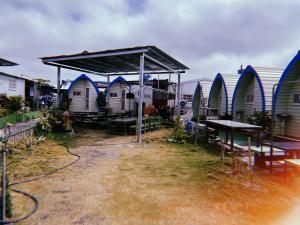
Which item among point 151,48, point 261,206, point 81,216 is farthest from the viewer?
point 151,48

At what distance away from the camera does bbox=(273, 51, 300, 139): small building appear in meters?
8.75

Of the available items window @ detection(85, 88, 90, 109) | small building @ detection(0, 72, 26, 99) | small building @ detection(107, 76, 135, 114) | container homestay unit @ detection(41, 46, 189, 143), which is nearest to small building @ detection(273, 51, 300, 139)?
container homestay unit @ detection(41, 46, 189, 143)

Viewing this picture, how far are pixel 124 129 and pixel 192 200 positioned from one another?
319 inches

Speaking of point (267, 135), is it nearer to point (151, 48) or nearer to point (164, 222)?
point (151, 48)

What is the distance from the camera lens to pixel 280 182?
478 cm

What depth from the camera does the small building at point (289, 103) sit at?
28.7 ft

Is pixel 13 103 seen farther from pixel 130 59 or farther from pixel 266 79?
pixel 266 79

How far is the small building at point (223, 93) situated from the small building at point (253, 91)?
1.06 m

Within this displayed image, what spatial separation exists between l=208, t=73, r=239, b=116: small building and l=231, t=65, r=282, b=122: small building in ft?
3.48

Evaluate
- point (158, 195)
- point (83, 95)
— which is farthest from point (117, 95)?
point (158, 195)

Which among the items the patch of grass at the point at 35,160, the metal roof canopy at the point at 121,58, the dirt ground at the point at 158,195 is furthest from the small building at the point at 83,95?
the dirt ground at the point at 158,195

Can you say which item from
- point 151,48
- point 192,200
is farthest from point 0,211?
point 151,48

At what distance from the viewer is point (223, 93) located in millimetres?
15219

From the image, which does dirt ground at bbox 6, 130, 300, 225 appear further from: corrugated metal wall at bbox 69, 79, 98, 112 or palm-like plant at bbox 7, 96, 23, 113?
palm-like plant at bbox 7, 96, 23, 113
